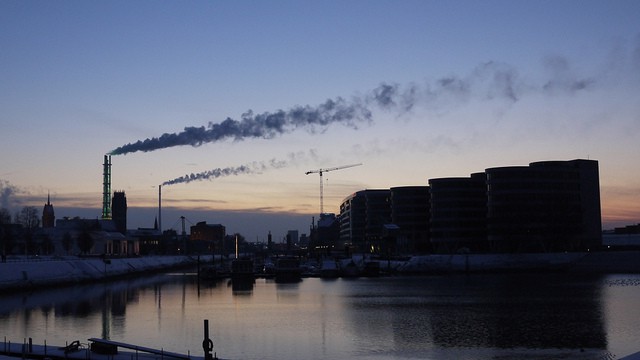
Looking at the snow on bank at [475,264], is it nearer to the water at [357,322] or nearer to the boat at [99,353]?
the water at [357,322]

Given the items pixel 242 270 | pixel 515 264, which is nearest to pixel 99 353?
pixel 242 270

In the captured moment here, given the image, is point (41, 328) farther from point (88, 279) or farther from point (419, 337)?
point (88, 279)

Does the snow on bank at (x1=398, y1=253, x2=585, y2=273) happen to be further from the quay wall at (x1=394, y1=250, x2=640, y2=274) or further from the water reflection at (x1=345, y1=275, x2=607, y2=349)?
the water reflection at (x1=345, y1=275, x2=607, y2=349)

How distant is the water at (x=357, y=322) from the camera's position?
56.8m

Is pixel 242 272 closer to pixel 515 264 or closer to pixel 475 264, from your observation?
pixel 475 264

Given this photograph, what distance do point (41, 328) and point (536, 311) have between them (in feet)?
186

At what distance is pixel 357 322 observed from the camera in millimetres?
76375

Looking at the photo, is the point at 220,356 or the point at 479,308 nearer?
the point at 220,356

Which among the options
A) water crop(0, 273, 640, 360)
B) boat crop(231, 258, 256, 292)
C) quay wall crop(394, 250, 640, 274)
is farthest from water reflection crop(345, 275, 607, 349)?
quay wall crop(394, 250, 640, 274)

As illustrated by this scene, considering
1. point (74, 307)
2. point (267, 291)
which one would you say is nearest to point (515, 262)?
point (267, 291)

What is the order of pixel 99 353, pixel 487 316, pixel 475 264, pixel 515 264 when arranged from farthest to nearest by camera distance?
pixel 515 264 < pixel 475 264 < pixel 487 316 < pixel 99 353

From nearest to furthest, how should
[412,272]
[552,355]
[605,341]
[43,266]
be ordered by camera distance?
[552,355] → [605,341] → [43,266] → [412,272]

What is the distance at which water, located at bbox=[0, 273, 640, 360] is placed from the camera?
5675cm

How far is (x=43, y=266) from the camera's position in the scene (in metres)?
150
